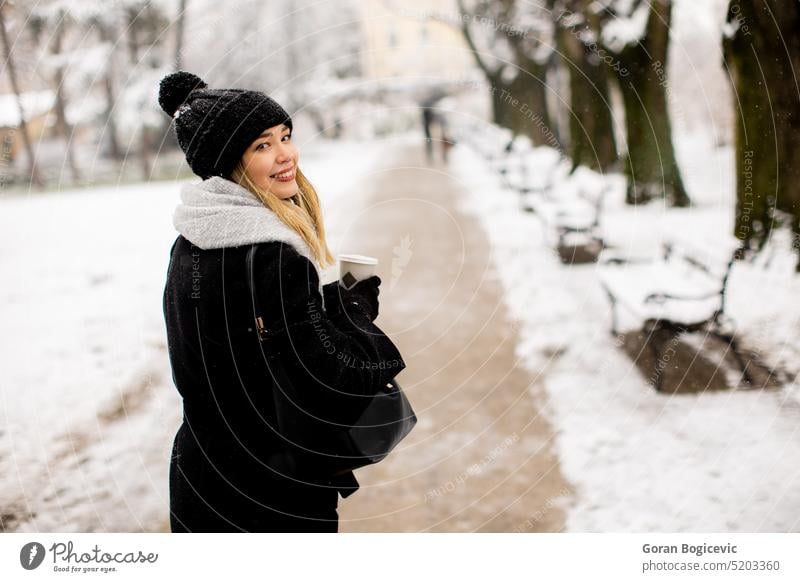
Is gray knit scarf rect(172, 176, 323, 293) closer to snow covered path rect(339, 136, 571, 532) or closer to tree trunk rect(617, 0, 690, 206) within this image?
snow covered path rect(339, 136, 571, 532)

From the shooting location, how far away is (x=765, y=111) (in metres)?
4.09

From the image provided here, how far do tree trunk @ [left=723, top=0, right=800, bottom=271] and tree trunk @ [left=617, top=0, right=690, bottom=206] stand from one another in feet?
4.37

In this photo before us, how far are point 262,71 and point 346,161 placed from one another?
2521 millimetres

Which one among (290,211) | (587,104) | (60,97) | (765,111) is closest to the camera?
(290,211)

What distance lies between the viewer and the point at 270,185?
1.47 meters

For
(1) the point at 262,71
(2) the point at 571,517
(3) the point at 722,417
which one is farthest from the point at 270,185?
(1) the point at 262,71

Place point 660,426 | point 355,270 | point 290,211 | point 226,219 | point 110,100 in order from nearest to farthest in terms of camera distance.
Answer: point 226,219 → point 290,211 → point 355,270 → point 660,426 → point 110,100

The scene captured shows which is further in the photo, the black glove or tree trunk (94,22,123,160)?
tree trunk (94,22,123,160)

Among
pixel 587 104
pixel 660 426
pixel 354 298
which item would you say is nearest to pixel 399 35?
pixel 660 426

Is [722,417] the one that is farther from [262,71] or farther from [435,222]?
[262,71]

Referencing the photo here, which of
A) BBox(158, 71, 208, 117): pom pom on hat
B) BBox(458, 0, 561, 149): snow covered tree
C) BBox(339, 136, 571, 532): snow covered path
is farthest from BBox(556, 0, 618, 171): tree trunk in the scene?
BBox(158, 71, 208, 117): pom pom on hat

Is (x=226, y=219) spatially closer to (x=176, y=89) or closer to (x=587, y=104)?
(x=176, y=89)

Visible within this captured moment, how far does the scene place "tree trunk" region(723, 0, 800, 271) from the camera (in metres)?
3.71

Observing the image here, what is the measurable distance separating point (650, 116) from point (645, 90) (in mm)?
213
